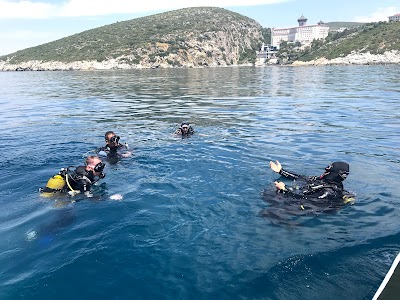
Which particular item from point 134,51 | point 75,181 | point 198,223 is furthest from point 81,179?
point 134,51

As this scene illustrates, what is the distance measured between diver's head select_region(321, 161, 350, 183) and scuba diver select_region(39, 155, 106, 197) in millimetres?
6670

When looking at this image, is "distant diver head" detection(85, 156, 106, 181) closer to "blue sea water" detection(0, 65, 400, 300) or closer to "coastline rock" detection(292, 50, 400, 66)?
"blue sea water" detection(0, 65, 400, 300)

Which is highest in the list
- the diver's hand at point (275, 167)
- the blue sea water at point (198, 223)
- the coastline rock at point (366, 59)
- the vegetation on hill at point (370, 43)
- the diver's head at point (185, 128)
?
the vegetation on hill at point (370, 43)

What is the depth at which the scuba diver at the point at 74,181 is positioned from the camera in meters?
9.69

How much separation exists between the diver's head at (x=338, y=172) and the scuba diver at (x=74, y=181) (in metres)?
6.67

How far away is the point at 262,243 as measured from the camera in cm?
726

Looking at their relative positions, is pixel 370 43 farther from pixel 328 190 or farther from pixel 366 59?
pixel 328 190

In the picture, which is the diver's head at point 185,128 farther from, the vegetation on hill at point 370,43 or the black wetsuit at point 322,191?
the vegetation on hill at point 370,43

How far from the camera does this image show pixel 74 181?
975 centimetres

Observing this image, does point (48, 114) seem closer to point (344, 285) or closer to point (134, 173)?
point (134, 173)

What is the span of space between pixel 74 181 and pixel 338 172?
7520mm

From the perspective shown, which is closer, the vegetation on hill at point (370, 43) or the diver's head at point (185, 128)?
the diver's head at point (185, 128)

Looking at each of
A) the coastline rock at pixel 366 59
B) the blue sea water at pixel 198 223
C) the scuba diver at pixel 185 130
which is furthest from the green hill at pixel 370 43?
the blue sea water at pixel 198 223

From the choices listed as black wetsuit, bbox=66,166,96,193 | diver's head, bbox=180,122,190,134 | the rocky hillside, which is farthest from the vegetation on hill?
black wetsuit, bbox=66,166,96,193
